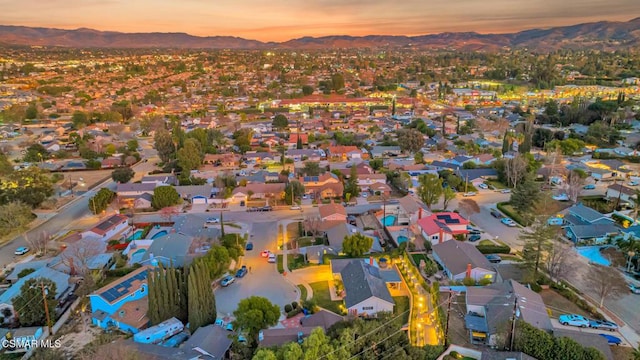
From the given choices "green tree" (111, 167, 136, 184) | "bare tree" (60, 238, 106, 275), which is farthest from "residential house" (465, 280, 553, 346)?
"green tree" (111, 167, 136, 184)

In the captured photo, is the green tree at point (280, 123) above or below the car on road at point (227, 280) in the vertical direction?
above

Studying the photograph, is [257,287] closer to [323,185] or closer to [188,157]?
[323,185]

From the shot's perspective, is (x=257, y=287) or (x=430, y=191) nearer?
(x=257, y=287)

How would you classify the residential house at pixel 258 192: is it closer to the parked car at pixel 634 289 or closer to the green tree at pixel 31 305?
the green tree at pixel 31 305

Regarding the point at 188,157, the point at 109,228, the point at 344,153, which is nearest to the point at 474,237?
the point at 344,153

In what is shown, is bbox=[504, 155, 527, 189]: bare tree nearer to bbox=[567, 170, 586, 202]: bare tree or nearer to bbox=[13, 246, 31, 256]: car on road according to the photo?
bbox=[567, 170, 586, 202]: bare tree

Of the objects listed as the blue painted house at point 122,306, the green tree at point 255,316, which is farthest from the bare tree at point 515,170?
the blue painted house at point 122,306
